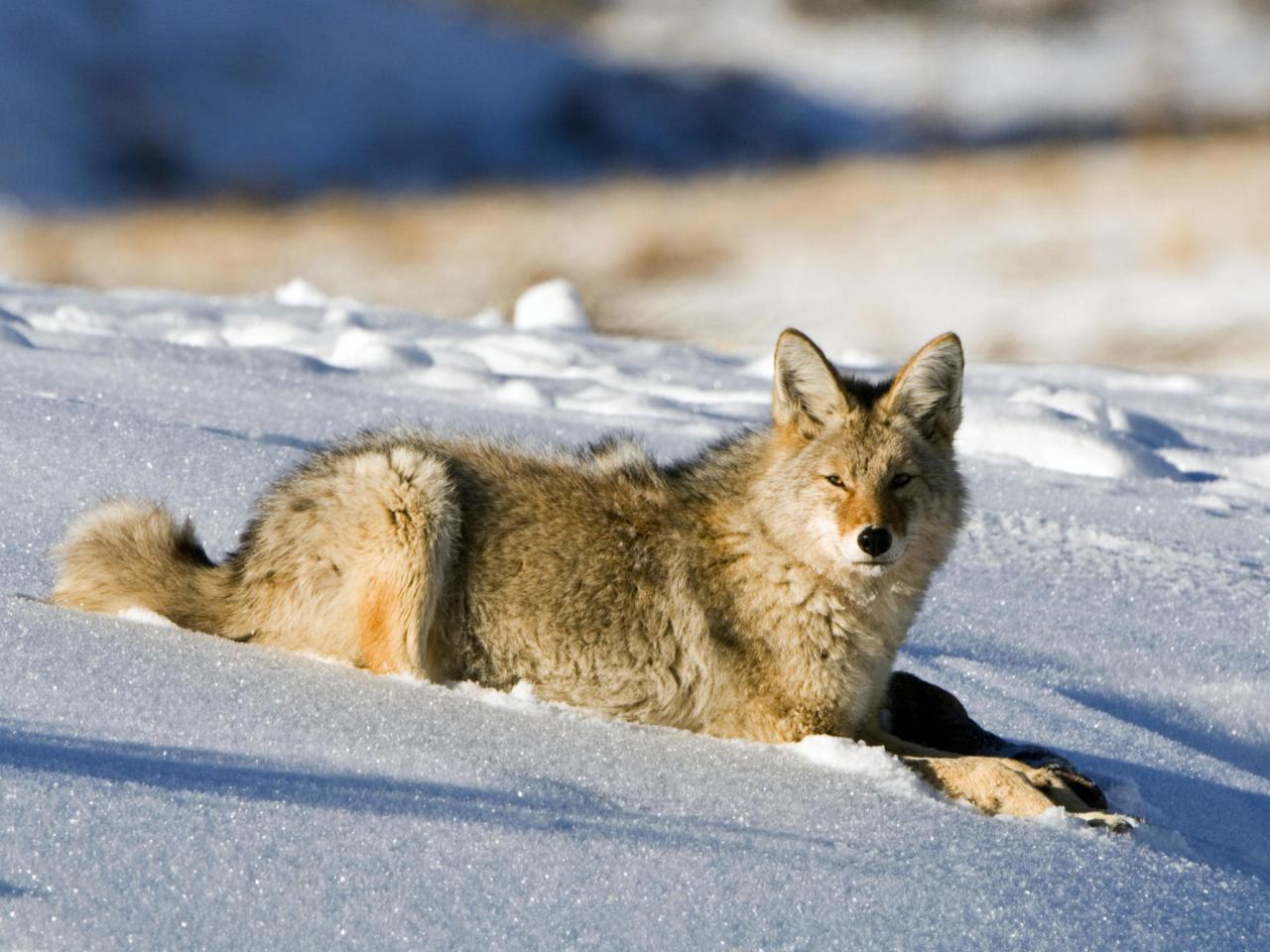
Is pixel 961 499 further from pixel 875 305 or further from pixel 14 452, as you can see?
pixel 875 305

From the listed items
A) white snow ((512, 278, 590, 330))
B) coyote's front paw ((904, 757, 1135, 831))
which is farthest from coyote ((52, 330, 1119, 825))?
white snow ((512, 278, 590, 330))

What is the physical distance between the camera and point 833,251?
13.8 m

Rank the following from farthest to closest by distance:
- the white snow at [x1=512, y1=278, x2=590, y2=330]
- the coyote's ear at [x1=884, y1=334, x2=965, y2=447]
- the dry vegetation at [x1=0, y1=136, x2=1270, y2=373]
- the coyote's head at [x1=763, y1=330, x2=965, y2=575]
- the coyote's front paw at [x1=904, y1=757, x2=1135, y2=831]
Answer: the dry vegetation at [x1=0, y1=136, x2=1270, y2=373] → the white snow at [x1=512, y1=278, x2=590, y2=330] → the coyote's ear at [x1=884, y1=334, x2=965, y2=447] → the coyote's head at [x1=763, y1=330, x2=965, y2=575] → the coyote's front paw at [x1=904, y1=757, x2=1135, y2=831]

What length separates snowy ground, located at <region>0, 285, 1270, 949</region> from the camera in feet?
9.07

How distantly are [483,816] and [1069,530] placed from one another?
399cm

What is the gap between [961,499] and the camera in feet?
15.8

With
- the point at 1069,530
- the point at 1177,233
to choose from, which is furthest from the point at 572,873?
the point at 1177,233

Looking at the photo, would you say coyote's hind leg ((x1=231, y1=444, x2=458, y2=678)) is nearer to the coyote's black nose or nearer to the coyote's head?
the coyote's head

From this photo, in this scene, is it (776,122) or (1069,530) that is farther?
(776,122)

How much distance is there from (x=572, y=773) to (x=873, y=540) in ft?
4.28

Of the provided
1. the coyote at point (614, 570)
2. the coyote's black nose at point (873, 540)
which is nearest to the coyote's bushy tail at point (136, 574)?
the coyote at point (614, 570)

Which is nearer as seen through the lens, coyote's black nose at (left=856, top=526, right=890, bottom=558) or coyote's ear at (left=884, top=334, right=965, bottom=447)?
coyote's black nose at (left=856, top=526, right=890, bottom=558)

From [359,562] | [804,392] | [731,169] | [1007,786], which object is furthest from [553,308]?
[1007,786]

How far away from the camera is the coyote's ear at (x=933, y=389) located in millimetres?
4750
